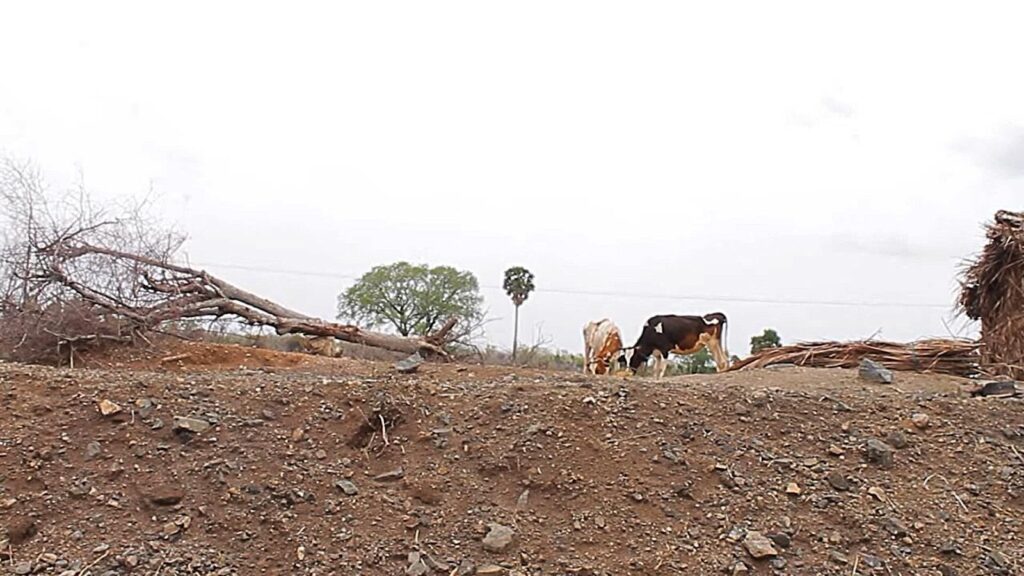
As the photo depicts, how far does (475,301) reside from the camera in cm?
1872

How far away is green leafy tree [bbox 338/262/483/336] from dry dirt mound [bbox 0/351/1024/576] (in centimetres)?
1349

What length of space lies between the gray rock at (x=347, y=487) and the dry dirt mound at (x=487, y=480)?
1 cm

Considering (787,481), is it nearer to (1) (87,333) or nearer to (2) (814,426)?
(2) (814,426)

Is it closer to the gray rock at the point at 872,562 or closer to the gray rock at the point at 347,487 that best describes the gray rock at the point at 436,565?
the gray rock at the point at 347,487

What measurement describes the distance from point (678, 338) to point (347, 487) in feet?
27.1

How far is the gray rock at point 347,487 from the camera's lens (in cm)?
310

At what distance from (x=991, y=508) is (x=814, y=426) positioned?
0.74m

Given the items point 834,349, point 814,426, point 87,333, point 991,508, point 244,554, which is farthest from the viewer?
point 834,349

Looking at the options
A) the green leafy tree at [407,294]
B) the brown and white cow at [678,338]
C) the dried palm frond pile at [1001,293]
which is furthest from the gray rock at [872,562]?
the green leafy tree at [407,294]

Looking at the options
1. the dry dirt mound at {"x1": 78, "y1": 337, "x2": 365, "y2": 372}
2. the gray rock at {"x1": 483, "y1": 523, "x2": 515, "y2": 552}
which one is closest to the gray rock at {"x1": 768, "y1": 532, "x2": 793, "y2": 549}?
the gray rock at {"x1": 483, "y1": 523, "x2": 515, "y2": 552}

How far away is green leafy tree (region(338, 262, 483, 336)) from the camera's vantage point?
1810 centimetres

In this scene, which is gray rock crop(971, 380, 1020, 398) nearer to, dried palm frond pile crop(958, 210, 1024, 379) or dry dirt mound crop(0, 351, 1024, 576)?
dry dirt mound crop(0, 351, 1024, 576)

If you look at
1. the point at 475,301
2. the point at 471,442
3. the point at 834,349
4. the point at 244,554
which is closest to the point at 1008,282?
the point at 834,349

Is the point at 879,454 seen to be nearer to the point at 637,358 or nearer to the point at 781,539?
the point at 781,539
